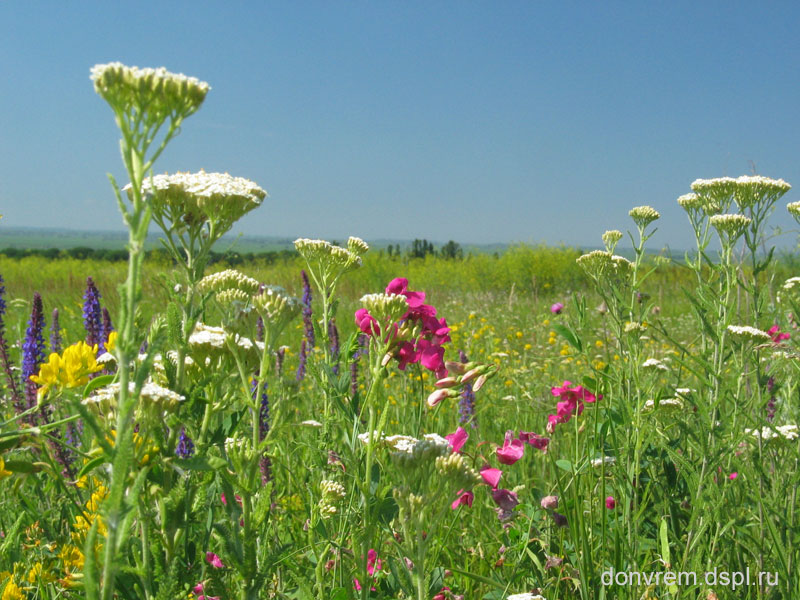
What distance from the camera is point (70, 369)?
49.6 inches

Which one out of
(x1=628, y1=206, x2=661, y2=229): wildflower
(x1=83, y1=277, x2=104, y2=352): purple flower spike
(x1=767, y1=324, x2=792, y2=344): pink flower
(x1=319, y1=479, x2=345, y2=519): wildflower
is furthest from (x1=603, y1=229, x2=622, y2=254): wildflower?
(x1=83, y1=277, x2=104, y2=352): purple flower spike

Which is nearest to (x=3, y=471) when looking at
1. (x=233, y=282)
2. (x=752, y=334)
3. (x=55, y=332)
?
(x=233, y=282)

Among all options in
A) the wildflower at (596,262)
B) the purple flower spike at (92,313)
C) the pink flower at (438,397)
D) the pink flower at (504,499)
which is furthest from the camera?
the purple flower spike at (92,313)

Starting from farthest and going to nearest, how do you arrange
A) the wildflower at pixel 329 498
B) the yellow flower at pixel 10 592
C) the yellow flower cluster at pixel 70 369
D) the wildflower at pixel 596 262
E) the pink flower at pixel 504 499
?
1. the wildflower at pixel 596 262
2. the pink flower at pixel 504 499
3. the wildflower at pixel 329 498
4. the yellow flower cluster at pixel 70 369
5. the yellow flower at pixel 10 592

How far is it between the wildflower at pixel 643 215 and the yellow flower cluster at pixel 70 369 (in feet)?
7.94

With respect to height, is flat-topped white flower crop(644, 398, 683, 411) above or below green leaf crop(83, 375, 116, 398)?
below

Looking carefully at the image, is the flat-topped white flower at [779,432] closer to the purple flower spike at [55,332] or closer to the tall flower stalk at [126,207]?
the tall flower stalk at [126,207]

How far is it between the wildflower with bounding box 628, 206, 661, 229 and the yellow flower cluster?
7.94ft

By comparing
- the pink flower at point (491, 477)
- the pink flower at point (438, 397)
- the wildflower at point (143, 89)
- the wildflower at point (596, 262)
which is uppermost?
the wildflower at point (143, 89)

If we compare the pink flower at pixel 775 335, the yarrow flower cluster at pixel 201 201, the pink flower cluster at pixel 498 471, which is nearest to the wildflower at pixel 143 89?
the yarrow flower cluster at pixel 201 201

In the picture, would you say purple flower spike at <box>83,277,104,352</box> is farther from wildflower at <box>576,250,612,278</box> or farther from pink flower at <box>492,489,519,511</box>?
wildflower at <box>576,250,612,278</box>

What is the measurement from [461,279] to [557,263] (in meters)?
3.26

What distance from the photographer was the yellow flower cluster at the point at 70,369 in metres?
1.24

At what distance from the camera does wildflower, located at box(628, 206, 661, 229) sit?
2771mm
